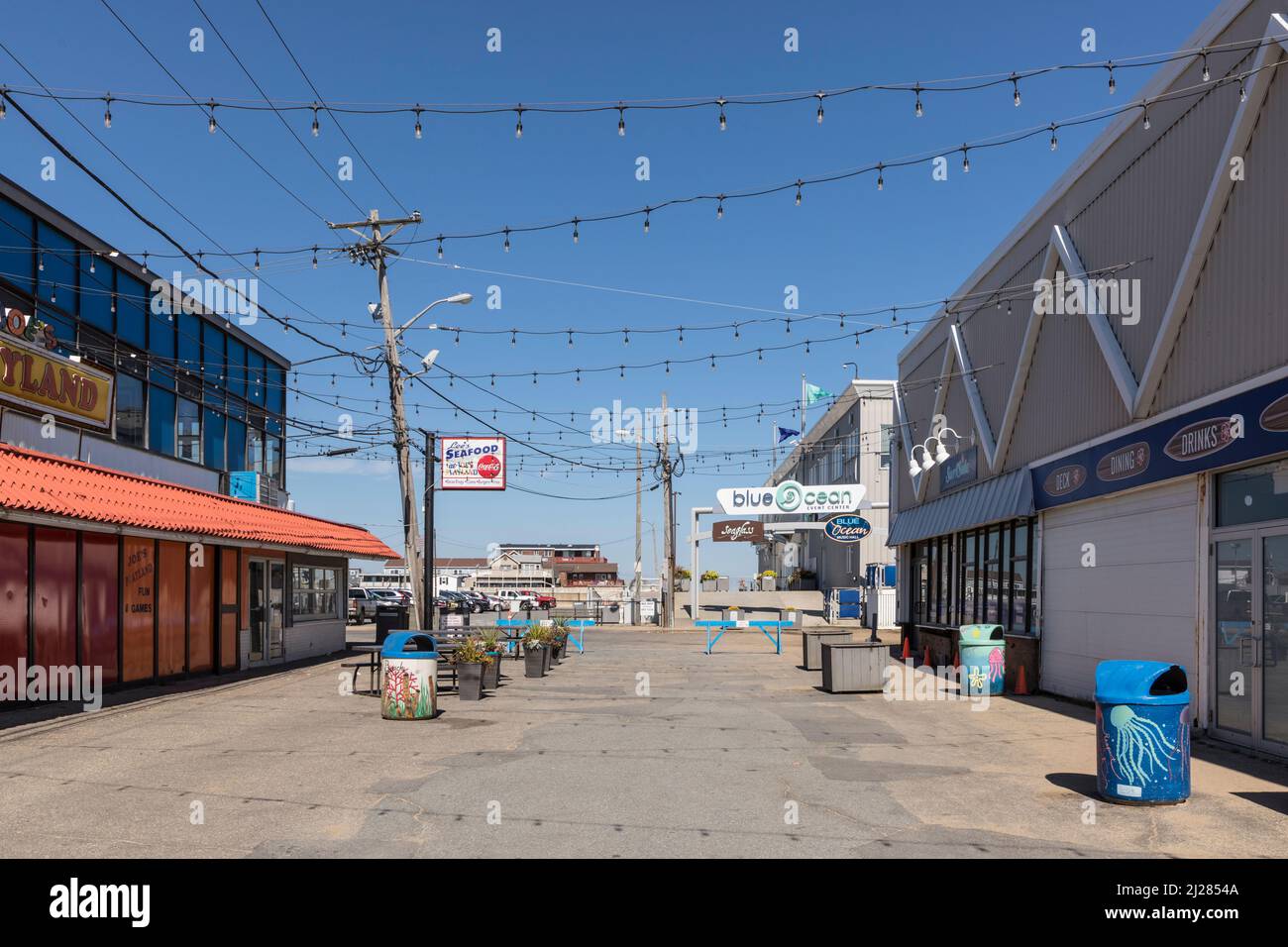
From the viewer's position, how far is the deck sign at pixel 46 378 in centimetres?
1600

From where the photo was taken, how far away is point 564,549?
161500mm

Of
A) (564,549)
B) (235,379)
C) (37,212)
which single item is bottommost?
(564,549)

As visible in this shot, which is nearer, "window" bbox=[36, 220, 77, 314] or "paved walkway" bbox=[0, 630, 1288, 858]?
"paved walkway" bbox=[0, 630, 1288, 858]

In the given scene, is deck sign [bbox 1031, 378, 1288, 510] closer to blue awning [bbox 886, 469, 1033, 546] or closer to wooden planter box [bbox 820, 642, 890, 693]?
blue awning [bbox 886, 469, 1033, 546]

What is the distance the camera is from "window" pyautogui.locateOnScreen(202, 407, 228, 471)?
27.8 meters

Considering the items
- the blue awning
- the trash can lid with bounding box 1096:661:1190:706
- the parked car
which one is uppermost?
the blue awning

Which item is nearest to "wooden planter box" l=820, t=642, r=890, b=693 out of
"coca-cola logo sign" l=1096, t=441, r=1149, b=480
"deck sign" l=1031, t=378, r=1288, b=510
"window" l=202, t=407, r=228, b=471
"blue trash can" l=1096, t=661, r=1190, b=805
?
"deck sign" l=1031, t=378, r=1288, b=510

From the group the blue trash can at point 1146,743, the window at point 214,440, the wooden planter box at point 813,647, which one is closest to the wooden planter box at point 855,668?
the wooden planter box at point 813,647

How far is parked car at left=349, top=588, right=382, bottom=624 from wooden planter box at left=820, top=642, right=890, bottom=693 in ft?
101

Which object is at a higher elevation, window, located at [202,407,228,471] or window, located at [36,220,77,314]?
window, located at [36,220,77,314]

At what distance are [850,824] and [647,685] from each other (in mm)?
12517

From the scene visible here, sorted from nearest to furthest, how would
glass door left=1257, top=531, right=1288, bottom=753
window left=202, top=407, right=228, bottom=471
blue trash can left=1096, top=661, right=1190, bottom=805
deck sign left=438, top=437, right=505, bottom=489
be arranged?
blue trash can left=1096, top=661, right=1190, bottom=805 → glass door left=1257, top=531, right=1288, bottom=753 → window left=202, top=407, right=228, bottom=471 → deck sign left=438, top=437, right=505, bottom=489
